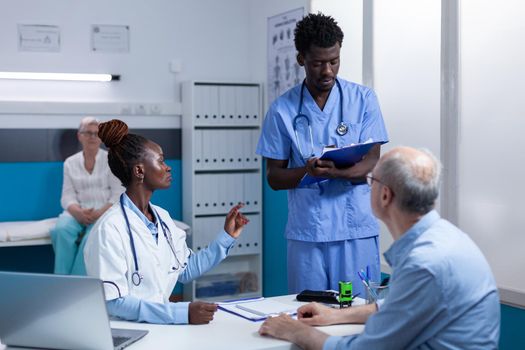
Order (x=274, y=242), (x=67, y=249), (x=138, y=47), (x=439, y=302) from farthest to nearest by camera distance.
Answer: (x=138, y=47)
(x=274, y=242)
(x=67, y=249)
(x=439, y=302)

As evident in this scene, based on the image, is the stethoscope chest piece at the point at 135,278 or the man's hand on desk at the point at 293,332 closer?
the man's hand on desk at the point at 293,332

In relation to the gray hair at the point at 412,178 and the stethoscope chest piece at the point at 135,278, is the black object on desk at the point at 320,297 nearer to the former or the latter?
the stethoscope chest piece at the point at 135,278

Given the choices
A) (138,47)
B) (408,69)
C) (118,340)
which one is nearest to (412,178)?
(118,340)

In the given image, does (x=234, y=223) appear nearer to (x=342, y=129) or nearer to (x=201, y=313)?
(x=201, y=313)

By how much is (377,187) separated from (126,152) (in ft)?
2.94

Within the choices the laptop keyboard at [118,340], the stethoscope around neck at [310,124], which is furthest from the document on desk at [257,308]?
the stethoscope around neck at [310,124]

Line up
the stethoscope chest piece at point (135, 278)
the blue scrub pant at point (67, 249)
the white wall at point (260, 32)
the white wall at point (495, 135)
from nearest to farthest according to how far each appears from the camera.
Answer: the stethoscope chest piece at point (135, 278)
the white wall at point (495, 135)
the blue scrub pant at point (67, 249)
the white wall at point (260, 32)

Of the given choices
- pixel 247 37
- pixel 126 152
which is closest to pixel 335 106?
pixel 126 152

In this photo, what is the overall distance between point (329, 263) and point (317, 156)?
1.31 ft

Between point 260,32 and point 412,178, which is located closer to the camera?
point 412,178

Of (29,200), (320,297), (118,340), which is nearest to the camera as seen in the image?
(118,340)

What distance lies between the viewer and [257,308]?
2.22m

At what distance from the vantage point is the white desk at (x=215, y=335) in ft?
6.03

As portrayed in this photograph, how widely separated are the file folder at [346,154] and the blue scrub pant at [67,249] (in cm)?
214
